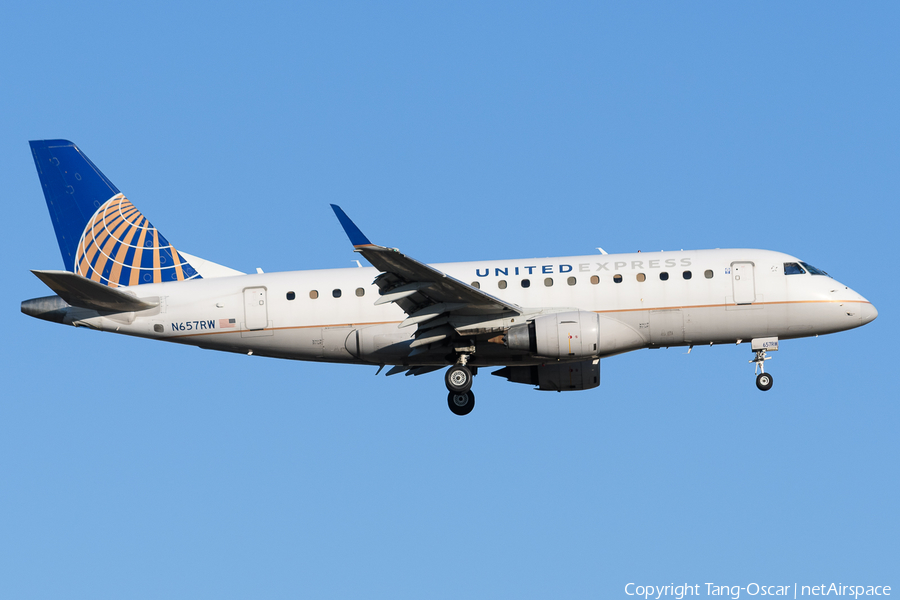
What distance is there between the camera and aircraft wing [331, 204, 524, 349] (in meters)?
Answer: 26.2

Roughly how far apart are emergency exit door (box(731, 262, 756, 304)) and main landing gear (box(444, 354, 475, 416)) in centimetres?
822

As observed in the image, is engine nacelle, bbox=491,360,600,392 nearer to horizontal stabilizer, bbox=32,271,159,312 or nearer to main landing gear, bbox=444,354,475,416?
main landing gear, bbox=444,354,475,416

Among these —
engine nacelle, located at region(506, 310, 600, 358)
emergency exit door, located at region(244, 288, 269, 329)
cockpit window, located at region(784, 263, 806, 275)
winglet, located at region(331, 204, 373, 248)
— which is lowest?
engine nacelle, located at region(506, 310, 600, 358)

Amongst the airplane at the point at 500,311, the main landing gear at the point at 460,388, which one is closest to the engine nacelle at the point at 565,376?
the airplane at the point at 500,311

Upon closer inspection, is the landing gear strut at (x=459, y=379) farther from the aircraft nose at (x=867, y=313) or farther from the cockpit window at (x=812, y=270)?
the aircraft nose at (x=867, y=313)

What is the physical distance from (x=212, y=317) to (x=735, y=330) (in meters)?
15.7

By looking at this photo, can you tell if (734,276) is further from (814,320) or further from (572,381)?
(572,381)

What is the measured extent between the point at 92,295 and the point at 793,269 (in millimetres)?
20935

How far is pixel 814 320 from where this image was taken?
A: 30531mm

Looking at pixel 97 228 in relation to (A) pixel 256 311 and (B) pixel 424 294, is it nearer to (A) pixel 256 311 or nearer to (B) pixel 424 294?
(A) pixel 256 311

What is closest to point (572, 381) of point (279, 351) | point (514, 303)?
point (514, 303)

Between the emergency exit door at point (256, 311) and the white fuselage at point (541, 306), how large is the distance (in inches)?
1.2

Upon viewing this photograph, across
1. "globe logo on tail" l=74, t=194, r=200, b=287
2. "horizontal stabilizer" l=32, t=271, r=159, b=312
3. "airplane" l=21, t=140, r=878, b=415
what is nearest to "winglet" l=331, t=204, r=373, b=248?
"airplane" l=21, t=140, r=878, b=415

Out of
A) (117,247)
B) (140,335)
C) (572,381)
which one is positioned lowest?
(572,381)
